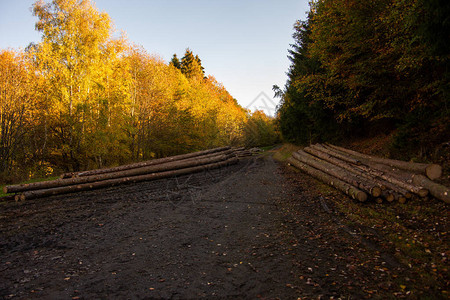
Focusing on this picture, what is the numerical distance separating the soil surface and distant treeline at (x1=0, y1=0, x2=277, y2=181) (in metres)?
8.91

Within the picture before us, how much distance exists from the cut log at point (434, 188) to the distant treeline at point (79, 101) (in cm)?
1641

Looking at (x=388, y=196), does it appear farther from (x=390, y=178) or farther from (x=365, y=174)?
(x=365, y=174)

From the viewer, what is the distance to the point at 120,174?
35.9 ft

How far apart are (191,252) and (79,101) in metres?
15.7

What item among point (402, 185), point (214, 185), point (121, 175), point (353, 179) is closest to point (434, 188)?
point (402, 185)

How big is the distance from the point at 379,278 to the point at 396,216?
2986mm

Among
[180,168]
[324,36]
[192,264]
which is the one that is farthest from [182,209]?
[324,36]

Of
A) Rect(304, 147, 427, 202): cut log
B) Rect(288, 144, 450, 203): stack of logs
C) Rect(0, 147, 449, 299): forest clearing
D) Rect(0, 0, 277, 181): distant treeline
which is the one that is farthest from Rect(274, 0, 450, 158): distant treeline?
Rect(0, 0, 277, 181): distant treeline

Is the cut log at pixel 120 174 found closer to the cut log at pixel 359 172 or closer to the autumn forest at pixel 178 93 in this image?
the autumn forest at pixel 178 93

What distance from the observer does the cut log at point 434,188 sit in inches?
214

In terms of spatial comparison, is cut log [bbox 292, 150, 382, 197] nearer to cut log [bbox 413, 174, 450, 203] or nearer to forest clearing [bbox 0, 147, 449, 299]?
forest clearing [bbox 0, 147, 449, 299]

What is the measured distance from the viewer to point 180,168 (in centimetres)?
1354

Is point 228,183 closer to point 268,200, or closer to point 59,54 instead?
point 268,200

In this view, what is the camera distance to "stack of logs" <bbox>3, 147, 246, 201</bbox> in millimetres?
8848
